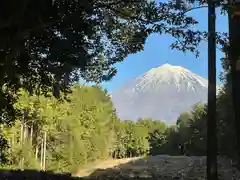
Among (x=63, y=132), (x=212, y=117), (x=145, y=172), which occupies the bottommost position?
(x=145, y=172)

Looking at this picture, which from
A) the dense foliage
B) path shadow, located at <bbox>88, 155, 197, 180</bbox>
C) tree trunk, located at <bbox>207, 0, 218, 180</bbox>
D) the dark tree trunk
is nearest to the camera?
the dark tree trunk

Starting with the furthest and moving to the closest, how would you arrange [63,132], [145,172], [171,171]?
[63,132], [171,171], [145,172]

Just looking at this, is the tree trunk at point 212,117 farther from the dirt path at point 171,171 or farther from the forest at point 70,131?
the forest at point 70,131

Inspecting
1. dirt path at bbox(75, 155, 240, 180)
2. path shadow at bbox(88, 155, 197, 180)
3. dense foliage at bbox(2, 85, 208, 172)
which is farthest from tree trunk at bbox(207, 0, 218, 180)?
dense foliage at bbox(2, 85, 208, 172)

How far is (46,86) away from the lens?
24.2ft

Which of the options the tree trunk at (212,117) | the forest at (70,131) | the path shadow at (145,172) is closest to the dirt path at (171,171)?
the path shadow at (145,172)

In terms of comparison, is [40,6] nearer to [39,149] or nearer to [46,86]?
[46,86]

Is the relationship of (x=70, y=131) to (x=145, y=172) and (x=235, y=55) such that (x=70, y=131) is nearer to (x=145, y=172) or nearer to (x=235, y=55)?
(x=145, y=172)

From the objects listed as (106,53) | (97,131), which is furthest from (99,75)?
(97,131)

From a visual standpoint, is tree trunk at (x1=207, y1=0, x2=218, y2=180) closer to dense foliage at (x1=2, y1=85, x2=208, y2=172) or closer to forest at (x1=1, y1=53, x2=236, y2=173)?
forest at (x1=1, y1=53, x2=236, y2=173)

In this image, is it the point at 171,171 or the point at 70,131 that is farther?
the point at 70,131

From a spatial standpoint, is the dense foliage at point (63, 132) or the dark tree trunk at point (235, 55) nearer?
the dark tree trunk at point (235, 55)

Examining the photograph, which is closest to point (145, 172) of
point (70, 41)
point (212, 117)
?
point (212, 117)

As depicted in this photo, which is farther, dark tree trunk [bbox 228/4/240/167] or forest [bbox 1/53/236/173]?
forest [bbox 1/53/236/173]
